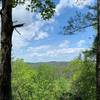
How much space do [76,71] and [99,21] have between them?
5358 centimetres

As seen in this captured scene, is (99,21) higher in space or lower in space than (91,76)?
higher

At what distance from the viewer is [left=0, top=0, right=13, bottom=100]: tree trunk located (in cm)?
1100

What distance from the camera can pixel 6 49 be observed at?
439 inches

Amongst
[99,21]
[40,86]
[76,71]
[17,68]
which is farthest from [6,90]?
[40,86]

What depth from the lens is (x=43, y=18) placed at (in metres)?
11.9

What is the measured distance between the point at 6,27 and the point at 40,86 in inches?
3723

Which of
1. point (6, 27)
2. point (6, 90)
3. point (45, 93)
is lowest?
point (45, 93)

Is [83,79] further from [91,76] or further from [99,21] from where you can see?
[99,21]

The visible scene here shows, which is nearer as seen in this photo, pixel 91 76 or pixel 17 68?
→ pixel 91 76

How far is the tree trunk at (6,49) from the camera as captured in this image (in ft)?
36.1

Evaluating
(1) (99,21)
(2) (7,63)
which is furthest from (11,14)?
(1) (99,21)

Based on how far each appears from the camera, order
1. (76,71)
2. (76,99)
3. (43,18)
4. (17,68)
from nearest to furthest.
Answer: (43,18) → (76,99) → (76,71) → (17,68)

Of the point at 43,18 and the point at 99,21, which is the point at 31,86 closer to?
the point at 99,21

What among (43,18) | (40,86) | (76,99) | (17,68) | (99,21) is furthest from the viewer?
(40,86)
